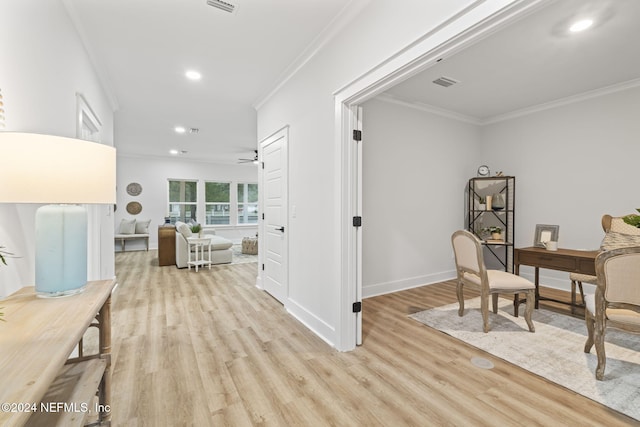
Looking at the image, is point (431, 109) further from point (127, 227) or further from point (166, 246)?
point (127, 227)

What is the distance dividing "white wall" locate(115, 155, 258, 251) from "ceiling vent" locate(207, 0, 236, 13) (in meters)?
7.52

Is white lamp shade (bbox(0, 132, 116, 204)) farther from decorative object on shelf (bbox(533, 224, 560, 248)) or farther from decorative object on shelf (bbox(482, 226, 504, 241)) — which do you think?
decorative object on shelf (bbox(482, 226, 504, 241))

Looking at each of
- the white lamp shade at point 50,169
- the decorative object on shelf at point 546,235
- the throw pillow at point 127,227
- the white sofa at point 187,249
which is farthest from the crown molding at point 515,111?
the throw pillow at point 127,227

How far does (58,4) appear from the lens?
207 centimetres

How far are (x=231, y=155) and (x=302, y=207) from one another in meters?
6.08

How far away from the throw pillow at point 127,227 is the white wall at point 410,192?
7.00 m

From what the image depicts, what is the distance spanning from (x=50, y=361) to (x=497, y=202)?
5.29 meters

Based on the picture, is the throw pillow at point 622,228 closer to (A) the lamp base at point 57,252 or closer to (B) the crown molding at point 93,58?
(A) the lamp base at point 57,252

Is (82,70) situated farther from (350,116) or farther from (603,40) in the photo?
(603,40)

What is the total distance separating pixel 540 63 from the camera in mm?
3041

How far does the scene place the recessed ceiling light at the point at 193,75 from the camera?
3.32 meters

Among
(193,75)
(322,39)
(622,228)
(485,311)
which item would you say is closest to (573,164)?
(622,228)

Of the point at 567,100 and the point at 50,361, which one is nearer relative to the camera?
the point at 50,361

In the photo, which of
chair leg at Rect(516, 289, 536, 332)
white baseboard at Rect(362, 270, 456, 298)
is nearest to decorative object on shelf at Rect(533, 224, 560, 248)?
chair leg at Rect(516, 289, 536, 332)
